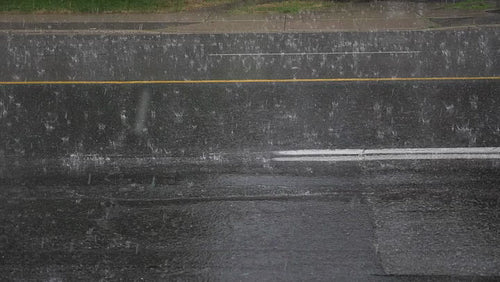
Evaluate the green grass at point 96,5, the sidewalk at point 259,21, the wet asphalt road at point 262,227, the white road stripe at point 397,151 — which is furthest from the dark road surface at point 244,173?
the green grass at point 96,5

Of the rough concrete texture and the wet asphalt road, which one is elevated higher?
the wet asphalt road

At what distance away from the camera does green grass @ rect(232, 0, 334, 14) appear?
18531 mm

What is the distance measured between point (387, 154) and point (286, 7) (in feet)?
42.2

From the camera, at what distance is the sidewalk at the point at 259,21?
52.2 feet

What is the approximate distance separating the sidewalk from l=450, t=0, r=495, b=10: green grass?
0.52m

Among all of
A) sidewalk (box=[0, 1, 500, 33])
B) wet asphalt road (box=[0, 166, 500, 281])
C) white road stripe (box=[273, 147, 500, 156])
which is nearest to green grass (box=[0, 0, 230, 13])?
sidewalk (box=[0, 1, 500, 33])

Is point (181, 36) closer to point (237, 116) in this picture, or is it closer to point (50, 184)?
point (237, 116)

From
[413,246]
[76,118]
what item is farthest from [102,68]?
[413,246]

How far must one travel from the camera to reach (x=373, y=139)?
745 centimetres

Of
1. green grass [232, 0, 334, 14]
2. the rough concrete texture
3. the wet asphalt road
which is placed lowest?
green grass [232, 0, 334, 14]

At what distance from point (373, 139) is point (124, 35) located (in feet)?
30.9

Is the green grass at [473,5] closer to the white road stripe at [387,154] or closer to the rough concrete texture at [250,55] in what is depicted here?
the rough concrete texture at [250,55]

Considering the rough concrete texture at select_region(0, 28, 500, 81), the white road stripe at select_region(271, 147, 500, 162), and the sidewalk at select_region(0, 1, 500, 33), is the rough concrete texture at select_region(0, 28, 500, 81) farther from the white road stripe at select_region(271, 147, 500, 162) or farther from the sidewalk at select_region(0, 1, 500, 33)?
the white road stripe at select_region(271, 147, 500, 162)

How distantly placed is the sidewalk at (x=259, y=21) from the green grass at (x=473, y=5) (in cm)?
52
